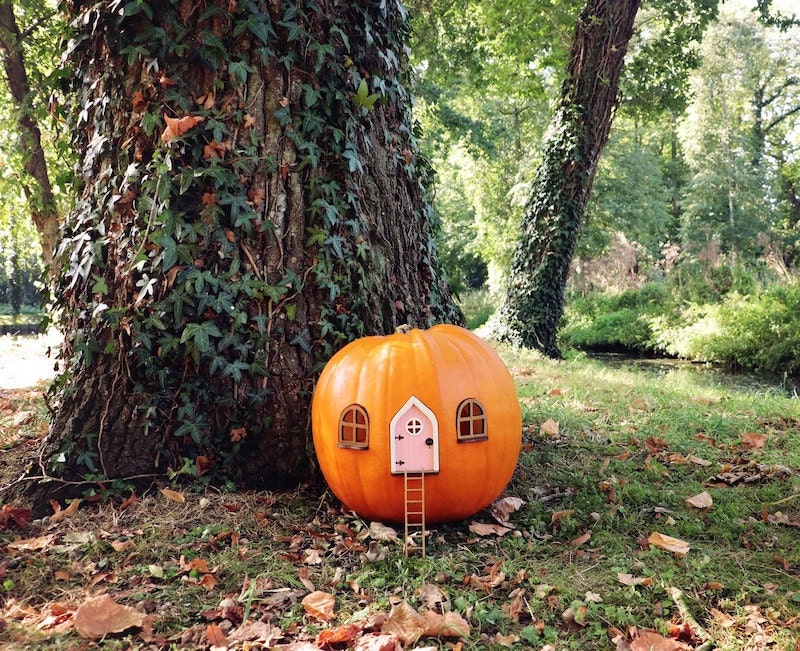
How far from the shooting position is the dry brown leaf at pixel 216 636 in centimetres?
177

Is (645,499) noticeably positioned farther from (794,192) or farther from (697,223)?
(794,192)

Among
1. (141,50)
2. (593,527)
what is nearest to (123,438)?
(141,50)

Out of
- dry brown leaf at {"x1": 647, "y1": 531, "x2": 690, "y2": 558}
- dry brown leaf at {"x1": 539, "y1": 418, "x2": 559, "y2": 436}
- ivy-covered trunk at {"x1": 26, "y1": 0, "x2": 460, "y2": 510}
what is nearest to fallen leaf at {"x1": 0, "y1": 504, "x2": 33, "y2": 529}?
ivy-covered trunk at {"x1": 26, "y1": 0, "x2": 460, "y2": 510}

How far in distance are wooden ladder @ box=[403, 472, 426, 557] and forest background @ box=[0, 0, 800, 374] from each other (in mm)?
2309

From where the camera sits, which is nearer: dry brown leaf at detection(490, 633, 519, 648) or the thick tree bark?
dry brown leaf at detection(490, 633, 519, 648)

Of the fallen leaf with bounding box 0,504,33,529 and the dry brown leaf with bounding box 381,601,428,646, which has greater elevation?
the fallen leaf with bounding box 0,504,33,529

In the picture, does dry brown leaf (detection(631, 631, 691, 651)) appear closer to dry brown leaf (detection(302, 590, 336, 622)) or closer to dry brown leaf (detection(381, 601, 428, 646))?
dry brown leaf (detection(381, 601, 428, 646))

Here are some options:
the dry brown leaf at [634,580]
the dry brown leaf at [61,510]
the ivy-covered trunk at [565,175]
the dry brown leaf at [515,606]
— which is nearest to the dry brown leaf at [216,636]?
the dry brown leaf at [515,606]

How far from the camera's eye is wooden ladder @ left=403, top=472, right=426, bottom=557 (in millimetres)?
2375

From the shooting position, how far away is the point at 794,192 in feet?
95.8

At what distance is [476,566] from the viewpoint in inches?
90.1

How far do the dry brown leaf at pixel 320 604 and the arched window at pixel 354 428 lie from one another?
59cm

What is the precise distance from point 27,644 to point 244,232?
66.6 inches

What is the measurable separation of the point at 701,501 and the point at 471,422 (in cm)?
122
